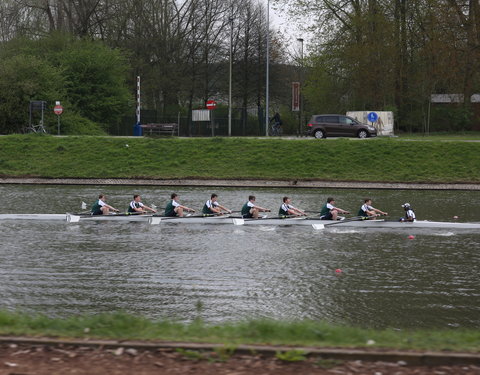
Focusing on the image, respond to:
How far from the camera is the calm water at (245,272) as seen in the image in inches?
471

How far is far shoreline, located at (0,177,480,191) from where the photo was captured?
32594mm

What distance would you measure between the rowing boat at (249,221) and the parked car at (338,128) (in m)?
19.9

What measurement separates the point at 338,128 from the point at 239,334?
34.8m

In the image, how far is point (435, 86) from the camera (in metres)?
49.4

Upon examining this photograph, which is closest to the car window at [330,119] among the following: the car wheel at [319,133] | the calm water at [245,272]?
the car wheel at [319,133]

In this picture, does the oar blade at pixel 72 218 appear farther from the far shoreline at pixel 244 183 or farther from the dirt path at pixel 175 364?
the dirt path at pixel 175 364

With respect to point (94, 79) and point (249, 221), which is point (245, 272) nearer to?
point (249, 221)

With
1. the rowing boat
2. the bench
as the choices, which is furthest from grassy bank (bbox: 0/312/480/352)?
the bench

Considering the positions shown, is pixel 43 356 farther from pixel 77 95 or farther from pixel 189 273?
pixel 77 95

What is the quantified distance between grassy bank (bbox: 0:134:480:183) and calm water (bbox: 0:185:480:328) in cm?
878

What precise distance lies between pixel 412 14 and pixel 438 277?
3987 centimetres

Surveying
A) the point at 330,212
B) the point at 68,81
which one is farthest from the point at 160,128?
the point at 330,212

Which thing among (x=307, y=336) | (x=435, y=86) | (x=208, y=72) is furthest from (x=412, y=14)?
(x=307, y=336)

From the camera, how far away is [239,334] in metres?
8.11
